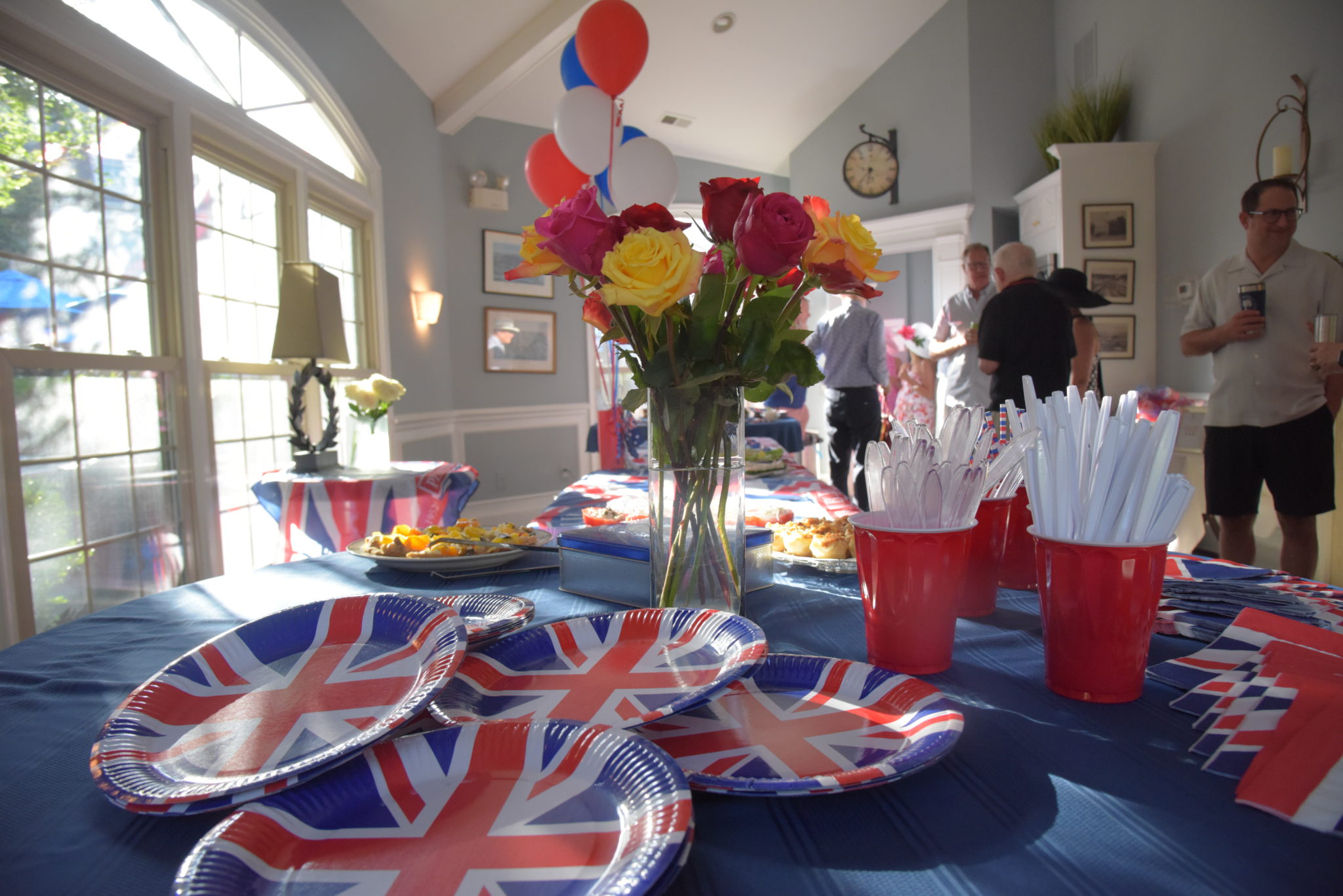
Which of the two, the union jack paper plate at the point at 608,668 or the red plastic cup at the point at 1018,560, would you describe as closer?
the union jack paper plate at the point at 608,668

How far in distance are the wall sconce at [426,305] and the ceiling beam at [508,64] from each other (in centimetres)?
122

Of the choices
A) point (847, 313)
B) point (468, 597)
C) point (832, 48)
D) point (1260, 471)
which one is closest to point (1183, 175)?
point (847, 313)

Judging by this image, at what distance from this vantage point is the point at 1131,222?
4.25m

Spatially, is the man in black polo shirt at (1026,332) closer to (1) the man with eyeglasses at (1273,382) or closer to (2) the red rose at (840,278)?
(1) the man with eyeglasses at (1273,382)

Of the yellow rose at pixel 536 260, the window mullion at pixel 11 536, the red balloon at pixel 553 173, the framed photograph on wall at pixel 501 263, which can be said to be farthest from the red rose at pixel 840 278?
the framed photograph on wall at pixel 501 263

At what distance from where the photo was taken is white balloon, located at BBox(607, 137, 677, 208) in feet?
11.1

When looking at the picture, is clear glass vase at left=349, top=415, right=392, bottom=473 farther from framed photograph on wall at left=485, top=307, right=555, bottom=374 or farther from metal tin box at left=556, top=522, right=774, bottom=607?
framed photograph on wall at left=485, top=307, right=555, bottom=374

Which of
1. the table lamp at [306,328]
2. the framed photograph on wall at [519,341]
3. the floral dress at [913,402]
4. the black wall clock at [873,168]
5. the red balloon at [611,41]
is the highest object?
the black wall clock at [873,168]

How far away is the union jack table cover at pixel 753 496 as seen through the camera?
1469mm

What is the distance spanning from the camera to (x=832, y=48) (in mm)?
5492

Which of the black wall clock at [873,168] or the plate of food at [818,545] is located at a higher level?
the black wall clock at [873,168]

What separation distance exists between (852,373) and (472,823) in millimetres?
3871

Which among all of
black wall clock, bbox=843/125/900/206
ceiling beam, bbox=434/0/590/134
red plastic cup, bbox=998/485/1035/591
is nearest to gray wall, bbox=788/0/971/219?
black wall clock, bbox=843/125/900/206

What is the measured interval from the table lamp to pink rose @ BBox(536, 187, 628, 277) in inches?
80.4
